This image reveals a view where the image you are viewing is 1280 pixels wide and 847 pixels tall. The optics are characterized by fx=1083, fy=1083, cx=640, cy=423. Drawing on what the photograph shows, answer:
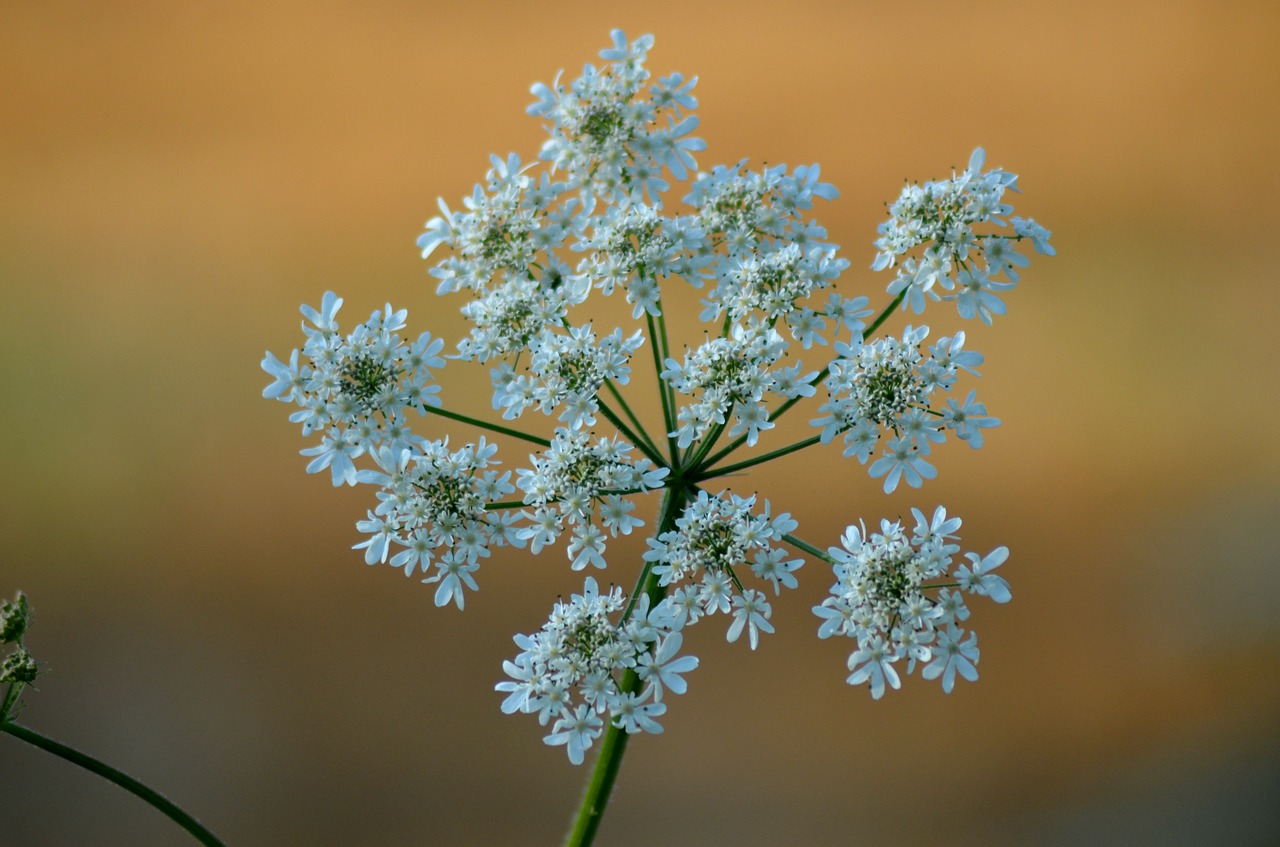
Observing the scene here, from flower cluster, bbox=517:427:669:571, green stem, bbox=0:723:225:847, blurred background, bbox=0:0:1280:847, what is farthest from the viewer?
blurred background, bbox=0:0:1280:847

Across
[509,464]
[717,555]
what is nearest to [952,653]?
[717,555]

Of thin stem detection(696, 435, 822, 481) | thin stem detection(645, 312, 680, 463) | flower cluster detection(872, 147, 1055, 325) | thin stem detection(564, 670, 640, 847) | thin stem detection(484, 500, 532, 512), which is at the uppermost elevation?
flower cluster detection(872, 147, 1055, 325)

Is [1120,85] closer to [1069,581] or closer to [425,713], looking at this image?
[1069,581]

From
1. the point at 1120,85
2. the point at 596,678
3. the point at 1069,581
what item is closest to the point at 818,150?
the point at 1120,85

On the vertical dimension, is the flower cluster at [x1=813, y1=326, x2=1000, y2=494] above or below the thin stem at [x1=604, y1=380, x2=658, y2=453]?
above

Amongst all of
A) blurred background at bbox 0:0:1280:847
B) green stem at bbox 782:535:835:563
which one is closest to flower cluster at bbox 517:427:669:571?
green stem at bbox 782:535:835:563

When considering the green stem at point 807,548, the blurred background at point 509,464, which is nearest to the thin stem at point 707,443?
the green stem at point 807,548

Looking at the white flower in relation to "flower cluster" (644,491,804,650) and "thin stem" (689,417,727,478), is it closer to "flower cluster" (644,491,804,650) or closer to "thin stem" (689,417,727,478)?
"flower cluster" (644,491,804,650)
